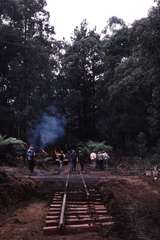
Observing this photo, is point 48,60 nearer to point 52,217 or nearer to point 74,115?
point 74,115

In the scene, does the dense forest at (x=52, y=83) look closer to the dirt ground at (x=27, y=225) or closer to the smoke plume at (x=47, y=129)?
the smoke plume at (x=47, y=129)

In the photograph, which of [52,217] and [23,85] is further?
[23,85]

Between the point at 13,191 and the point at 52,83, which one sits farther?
the point at 52,83

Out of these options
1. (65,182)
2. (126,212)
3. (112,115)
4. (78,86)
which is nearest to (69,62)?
(78,86)

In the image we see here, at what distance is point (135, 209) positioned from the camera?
1631 centimetres

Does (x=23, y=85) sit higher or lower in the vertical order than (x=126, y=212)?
higher

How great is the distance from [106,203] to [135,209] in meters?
1.64

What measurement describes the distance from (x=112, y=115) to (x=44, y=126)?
882 cm

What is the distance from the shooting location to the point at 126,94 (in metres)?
54.8

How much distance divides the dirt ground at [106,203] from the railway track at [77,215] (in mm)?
264

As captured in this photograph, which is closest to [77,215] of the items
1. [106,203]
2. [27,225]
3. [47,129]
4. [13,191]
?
[27,225]

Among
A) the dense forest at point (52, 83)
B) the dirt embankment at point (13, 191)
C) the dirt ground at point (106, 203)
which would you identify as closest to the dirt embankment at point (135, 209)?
the dirt ground at point (106, 203)

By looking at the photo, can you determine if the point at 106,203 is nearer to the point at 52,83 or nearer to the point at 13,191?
the point at 13,191

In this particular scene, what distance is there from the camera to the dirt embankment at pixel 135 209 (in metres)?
12.0
